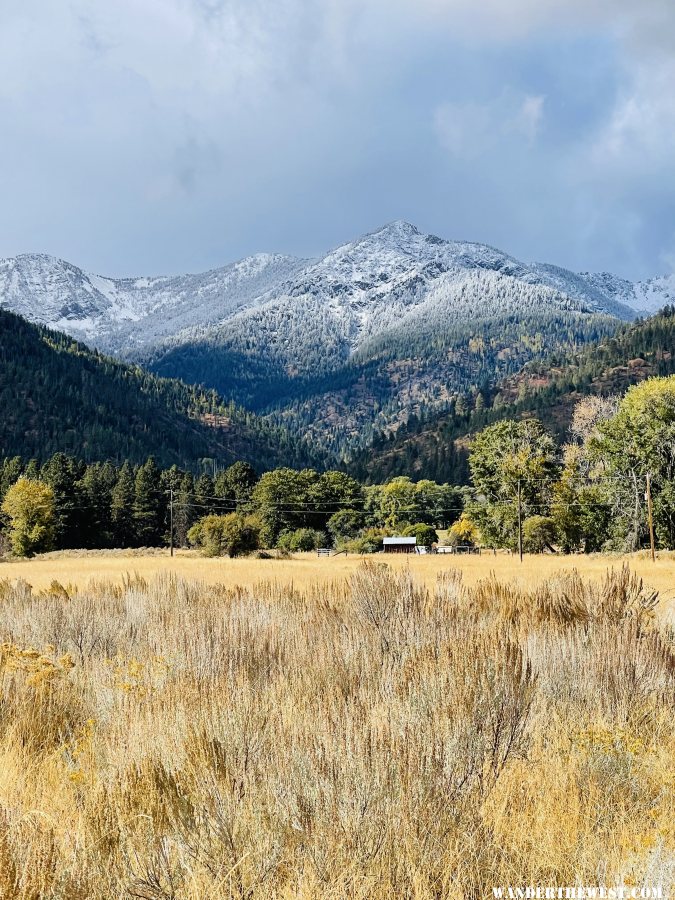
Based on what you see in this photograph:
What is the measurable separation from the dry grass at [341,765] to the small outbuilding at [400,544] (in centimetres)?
8105

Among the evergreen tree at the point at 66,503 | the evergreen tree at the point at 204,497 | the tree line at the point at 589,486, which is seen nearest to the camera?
the tree line at the point at 589,486

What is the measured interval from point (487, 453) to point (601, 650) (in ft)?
184

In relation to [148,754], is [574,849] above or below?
below

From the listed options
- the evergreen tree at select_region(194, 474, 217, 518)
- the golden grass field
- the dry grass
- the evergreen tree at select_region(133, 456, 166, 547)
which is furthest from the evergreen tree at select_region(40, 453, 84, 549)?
the dry grass

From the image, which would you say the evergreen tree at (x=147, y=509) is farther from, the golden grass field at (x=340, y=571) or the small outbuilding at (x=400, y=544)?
the golden grass field at (x=340, y=571)

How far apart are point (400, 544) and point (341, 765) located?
286 ft

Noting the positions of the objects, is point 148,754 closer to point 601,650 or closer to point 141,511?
point 601,650

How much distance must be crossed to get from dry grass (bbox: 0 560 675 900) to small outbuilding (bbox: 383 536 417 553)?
81.0 meters

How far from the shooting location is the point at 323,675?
559 cm

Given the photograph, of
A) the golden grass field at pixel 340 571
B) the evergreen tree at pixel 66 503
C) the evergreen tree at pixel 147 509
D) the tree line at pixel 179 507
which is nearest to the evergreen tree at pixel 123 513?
the tree line at pixel 179 507

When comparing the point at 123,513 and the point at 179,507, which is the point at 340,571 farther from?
the point at 123,513

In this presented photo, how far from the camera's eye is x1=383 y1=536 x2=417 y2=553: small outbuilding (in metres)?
87.6

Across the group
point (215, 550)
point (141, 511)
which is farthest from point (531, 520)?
point (141, 511)

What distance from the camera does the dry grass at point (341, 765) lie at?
2.78 meters
